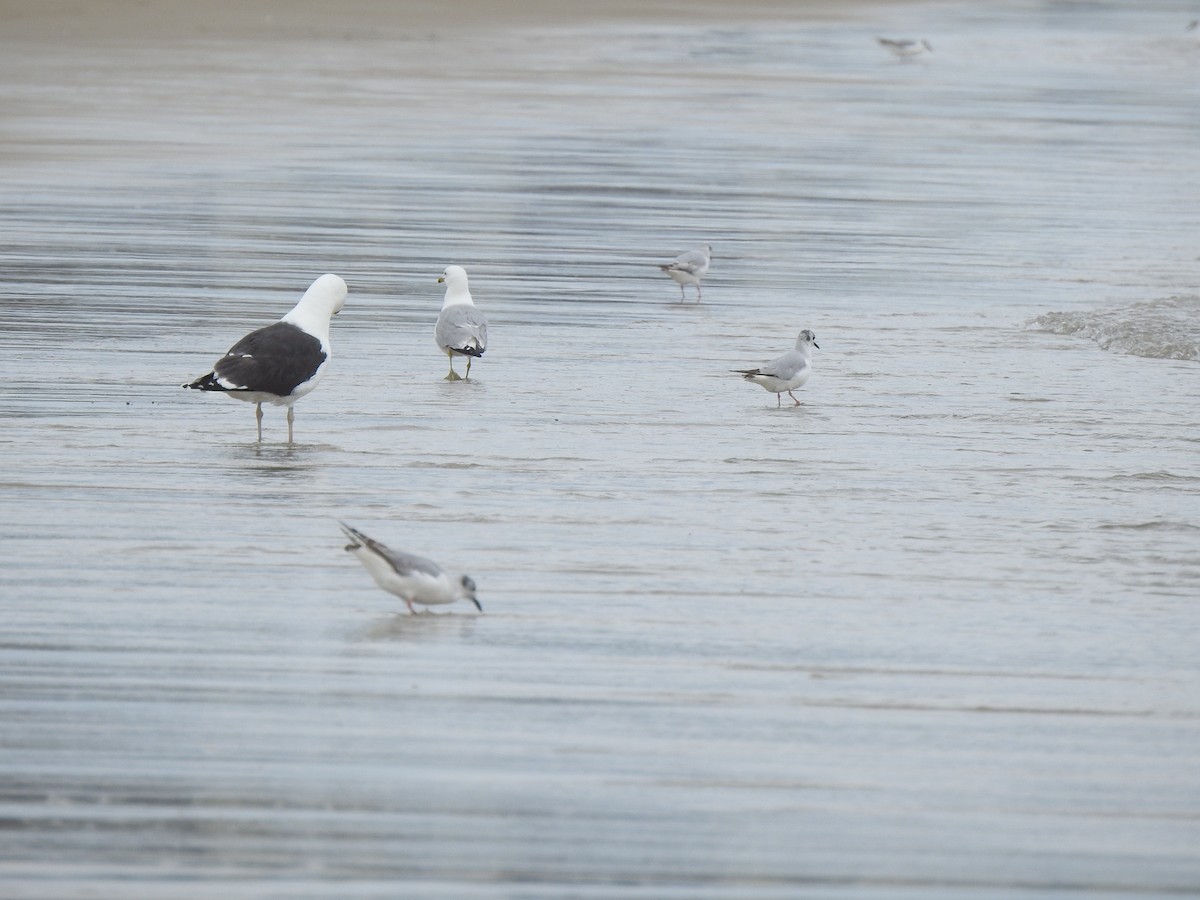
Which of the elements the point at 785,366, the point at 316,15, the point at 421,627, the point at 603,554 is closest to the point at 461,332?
the point at 785,366

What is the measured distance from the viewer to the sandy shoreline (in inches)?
1513

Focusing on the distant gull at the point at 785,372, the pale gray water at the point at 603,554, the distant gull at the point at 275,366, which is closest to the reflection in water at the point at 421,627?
the pale gray water at the point at 603,554

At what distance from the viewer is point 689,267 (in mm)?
14125

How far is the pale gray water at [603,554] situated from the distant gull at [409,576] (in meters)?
0.12

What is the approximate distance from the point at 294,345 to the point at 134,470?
1.07 meters

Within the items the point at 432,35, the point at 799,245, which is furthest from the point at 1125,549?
the point at 432,35

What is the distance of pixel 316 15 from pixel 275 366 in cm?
3612

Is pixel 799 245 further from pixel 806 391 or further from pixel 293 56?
pixel 293 56

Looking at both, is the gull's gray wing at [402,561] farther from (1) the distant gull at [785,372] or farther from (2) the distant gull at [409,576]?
(1) the distant gull at [785,372]

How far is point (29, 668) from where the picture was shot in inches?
250

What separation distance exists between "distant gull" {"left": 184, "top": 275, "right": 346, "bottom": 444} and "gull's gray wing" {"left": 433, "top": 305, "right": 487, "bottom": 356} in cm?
147

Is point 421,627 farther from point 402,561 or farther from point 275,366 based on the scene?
point 275,366

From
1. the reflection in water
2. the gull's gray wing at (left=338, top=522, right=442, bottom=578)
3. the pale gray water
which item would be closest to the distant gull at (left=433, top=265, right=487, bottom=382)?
the pale gray water

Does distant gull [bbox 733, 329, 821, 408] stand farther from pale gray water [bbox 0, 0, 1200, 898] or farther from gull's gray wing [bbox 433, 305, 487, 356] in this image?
gull's gray wing [bbox 433, 305, 487, 356]
